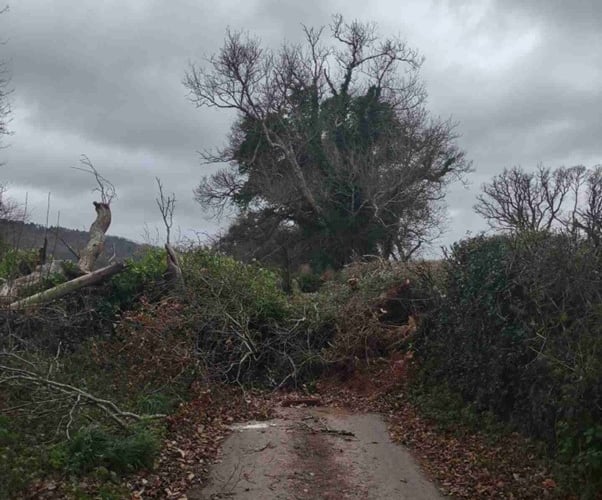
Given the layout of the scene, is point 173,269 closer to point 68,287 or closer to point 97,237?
point 68,287

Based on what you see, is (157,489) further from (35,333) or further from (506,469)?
(35,333)

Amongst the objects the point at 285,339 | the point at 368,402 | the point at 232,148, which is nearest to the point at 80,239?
the point at 285,339

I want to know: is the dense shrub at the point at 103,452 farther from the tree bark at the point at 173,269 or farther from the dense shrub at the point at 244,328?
the tree bark at the point at 173,269

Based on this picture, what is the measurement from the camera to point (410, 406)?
10.6 metres

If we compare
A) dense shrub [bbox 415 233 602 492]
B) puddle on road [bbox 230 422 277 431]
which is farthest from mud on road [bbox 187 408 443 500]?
dense shrub [bbox 415 233 602 492]

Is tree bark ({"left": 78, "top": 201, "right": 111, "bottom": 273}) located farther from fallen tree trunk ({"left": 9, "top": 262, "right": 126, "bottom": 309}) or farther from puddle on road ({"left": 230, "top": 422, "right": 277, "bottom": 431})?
puddle on road ({"left": 230, "top": 422, "right": 277, "bottom": 431})

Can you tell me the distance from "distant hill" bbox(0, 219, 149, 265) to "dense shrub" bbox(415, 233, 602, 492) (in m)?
8.06

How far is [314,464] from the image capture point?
7.68m

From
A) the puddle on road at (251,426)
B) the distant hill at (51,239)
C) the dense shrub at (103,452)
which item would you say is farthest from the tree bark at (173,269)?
the dense shrub at (103,452)

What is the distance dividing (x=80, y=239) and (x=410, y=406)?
10907 mm

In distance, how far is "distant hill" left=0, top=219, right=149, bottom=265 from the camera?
49.1 ft

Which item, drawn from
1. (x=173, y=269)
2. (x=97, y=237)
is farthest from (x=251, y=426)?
(x=97, y=237)

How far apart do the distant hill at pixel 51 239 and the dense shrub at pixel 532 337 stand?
317 inches

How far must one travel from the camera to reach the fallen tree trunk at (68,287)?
41.8 ft
